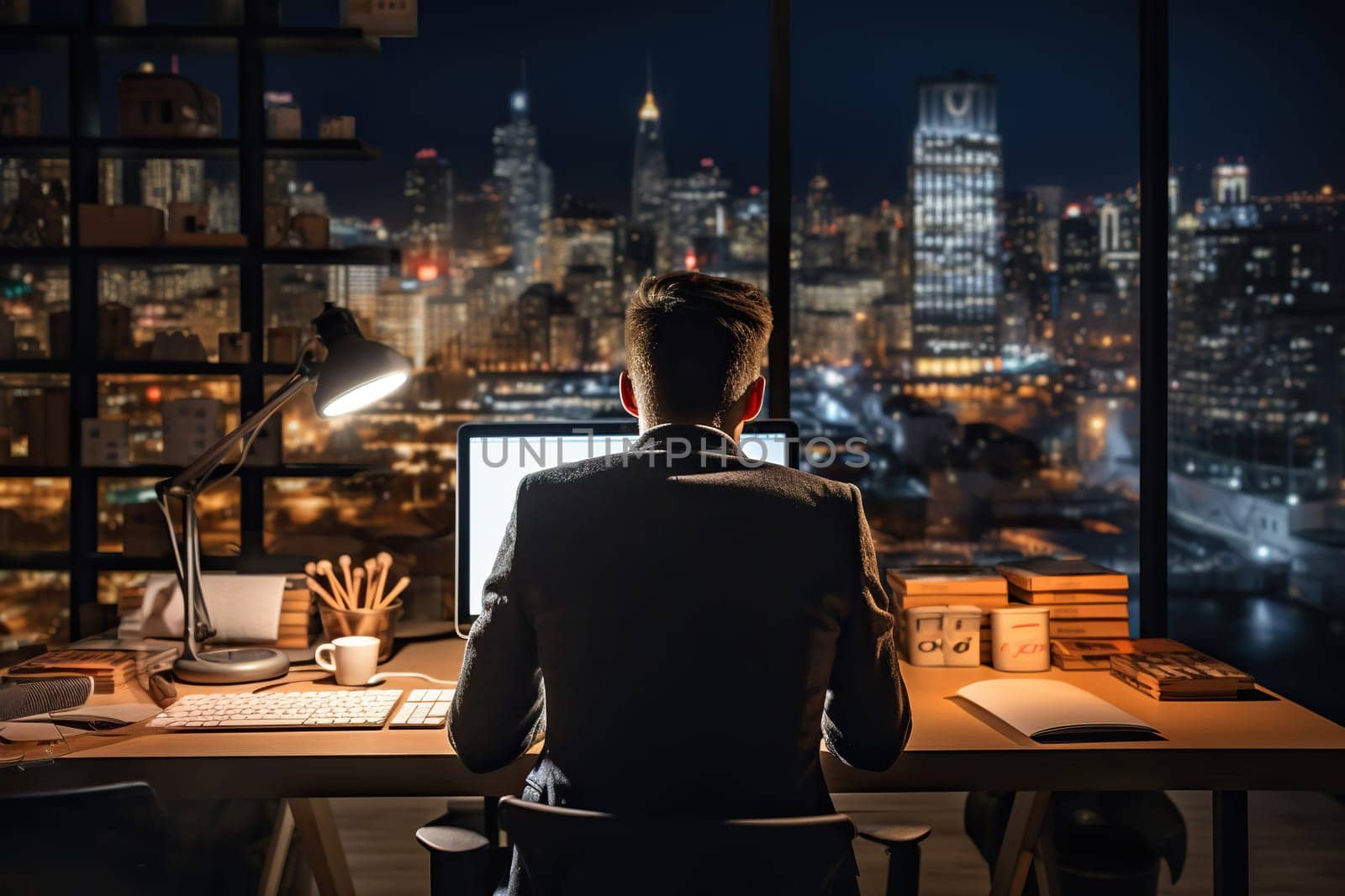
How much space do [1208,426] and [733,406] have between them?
525 centimetres

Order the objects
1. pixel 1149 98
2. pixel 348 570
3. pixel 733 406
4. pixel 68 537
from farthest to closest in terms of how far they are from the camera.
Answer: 1. pixel 68 537
2. pixel 1149 98
3. pixel 348 570
4. pixel 733 406

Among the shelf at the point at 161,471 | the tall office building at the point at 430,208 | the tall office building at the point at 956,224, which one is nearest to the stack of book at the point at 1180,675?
the shelf at the point at 161,471

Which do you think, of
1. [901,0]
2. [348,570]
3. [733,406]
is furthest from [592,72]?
[733,406]

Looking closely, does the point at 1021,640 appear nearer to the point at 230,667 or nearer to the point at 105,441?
the point at 230,667

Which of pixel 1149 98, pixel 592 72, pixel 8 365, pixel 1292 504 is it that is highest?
pixel 592 72

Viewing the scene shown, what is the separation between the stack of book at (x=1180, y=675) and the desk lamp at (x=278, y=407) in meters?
1.43

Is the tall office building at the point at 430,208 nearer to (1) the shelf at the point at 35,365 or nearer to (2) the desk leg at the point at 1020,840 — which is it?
(1) the shelf at the point at 35,365

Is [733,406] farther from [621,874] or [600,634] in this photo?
[621,874]

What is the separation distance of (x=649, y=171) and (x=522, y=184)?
3.01 ft

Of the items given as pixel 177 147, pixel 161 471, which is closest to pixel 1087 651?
pixel 161 471

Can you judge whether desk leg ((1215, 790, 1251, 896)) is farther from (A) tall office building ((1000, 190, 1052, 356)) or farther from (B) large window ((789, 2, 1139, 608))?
(A) tall office building ((1000, 190, 1052, 356))

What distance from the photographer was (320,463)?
9.89 ft

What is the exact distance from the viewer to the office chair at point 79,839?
1060mm

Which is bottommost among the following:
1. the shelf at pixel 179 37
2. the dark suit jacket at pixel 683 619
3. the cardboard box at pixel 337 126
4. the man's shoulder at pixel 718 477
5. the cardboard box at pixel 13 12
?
the dark suit jacket at pixel 683 619
